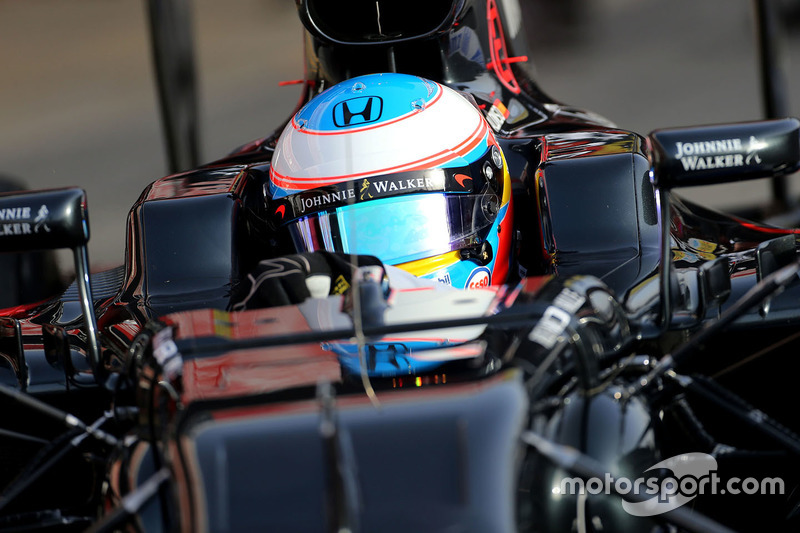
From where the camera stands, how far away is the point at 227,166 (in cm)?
294

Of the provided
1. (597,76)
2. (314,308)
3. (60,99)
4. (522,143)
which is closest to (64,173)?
(60,99)

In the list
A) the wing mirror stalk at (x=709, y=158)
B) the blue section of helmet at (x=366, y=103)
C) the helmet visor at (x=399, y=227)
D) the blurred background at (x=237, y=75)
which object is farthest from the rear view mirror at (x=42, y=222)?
the blurred background at (x=237, y=75)

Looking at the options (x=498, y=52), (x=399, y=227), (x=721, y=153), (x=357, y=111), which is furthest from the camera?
(x=498, y=52)

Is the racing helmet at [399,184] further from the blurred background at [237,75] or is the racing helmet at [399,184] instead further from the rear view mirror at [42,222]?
the blurred background at [237,75]

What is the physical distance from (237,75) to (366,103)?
8.01m

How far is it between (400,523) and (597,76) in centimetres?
881

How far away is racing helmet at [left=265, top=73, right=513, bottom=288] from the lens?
2193 millimetres

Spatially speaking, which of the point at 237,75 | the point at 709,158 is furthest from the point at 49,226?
the point at 237,75

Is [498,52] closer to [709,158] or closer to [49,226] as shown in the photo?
[709,158]

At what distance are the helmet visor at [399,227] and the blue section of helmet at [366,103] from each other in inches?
10.4

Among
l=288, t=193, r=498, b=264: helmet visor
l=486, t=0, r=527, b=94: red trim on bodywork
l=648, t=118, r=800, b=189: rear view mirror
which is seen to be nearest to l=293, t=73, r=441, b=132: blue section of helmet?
l=288, t=193, r=498, b=264: helmet visor

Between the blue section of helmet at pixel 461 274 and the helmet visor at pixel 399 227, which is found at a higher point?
the helmet visor at pixel 399 227

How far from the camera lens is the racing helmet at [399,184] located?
219 cm

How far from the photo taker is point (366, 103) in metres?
2.44
